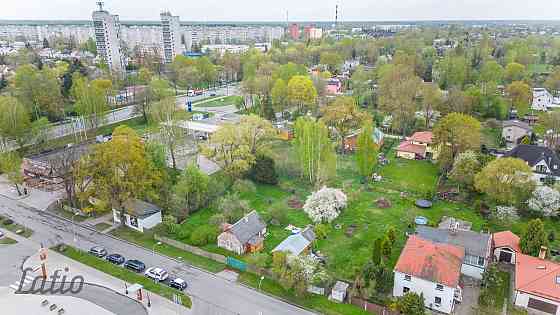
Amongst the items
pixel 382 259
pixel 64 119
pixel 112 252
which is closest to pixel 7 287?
pixel 112 252

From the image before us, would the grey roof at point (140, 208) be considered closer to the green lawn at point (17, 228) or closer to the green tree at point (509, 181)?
→ the green lawn at point (17, 228)

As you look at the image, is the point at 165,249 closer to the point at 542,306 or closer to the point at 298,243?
the point at 298,243

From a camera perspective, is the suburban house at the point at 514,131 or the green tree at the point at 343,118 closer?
the green tree at the point at 343,118

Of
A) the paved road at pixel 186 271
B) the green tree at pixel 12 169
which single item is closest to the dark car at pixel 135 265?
the paved road at pixel 186 271

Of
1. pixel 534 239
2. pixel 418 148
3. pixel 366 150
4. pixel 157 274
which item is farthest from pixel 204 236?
pixel 418 148

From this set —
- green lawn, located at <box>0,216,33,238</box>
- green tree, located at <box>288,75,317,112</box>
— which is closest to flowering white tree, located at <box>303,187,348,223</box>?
green lawn, located at <box>0,216,33,238</box>
